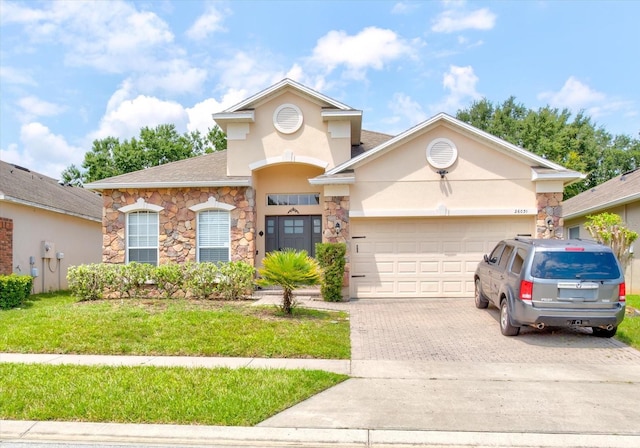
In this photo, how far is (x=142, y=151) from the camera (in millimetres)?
37969

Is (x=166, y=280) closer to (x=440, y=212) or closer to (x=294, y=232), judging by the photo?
(x=294, y=232)

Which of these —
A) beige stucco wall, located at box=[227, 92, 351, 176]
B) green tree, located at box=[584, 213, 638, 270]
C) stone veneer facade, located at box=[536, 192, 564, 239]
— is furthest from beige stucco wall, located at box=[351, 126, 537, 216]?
green tree, located at box=[584, 213, 638, 270]

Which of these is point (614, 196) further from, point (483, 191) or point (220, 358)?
point (220, 358)

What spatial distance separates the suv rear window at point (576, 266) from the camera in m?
8.34

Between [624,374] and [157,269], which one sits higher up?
[157,269]

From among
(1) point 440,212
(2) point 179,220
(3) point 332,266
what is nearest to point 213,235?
(2) point 179,220

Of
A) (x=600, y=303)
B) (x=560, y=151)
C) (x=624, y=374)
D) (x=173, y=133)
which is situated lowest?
(x=624, y=374)

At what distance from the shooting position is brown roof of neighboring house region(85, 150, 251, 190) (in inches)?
552

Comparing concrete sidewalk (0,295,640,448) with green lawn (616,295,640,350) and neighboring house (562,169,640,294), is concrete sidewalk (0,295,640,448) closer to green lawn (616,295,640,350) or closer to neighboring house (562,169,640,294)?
green lawn (616,295,640,350)

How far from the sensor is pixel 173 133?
128 feet

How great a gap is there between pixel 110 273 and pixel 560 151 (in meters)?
33.2

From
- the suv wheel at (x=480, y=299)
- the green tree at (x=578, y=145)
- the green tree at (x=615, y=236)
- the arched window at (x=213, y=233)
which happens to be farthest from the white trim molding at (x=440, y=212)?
the green tree at (x=578, y=145)

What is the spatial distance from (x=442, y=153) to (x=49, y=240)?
14.0m

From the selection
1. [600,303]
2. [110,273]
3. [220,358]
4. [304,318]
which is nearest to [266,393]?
[220,358]
